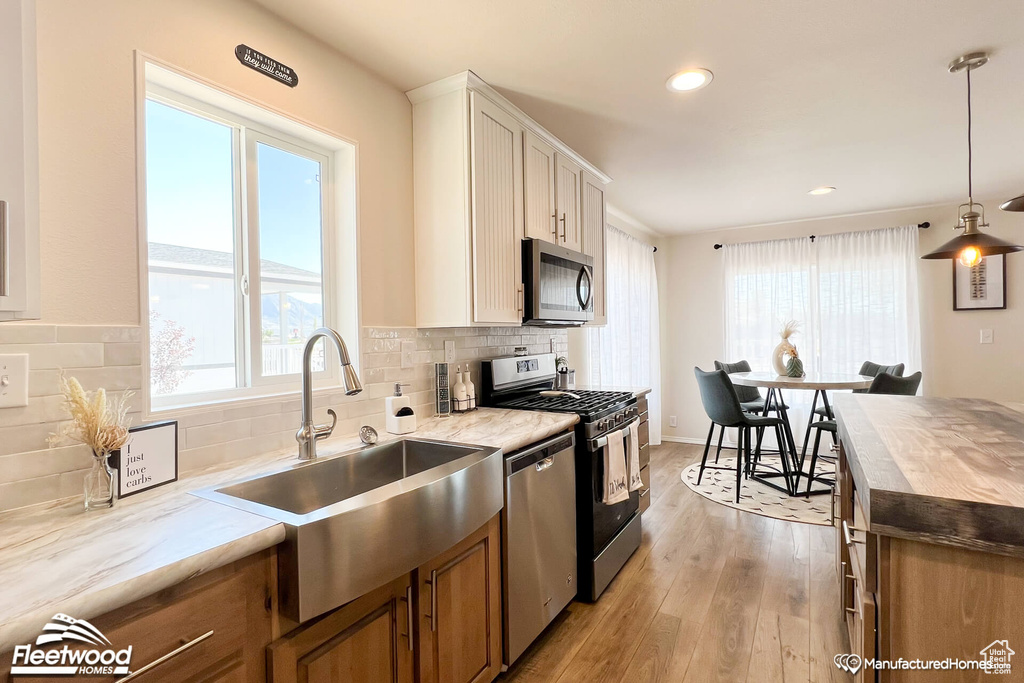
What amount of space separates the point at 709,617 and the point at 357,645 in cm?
169

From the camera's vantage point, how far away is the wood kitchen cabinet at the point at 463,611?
1.38 meters

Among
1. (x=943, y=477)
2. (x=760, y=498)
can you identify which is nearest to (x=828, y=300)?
(x=760, y=498)

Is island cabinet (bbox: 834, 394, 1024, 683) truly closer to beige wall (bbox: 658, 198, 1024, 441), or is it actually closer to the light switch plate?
the light switch plate

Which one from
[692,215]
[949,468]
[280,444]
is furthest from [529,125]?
[692,215]

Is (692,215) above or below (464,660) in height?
above

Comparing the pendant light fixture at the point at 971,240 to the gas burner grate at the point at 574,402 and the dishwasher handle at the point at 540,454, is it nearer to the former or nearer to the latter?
the gas burner grate at the point at 574,402

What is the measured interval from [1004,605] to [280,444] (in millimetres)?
1934

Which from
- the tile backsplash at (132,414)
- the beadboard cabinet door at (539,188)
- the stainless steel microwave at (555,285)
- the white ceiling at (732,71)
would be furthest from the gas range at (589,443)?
the white ceiling at (732,71)

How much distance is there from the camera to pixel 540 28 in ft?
5.81

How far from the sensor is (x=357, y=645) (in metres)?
1.18

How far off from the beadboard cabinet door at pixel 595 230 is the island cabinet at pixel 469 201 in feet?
2.35

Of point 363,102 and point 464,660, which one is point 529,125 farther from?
point 464,660

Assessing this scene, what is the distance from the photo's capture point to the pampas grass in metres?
1.08

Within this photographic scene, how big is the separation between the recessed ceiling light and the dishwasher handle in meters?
1.63
